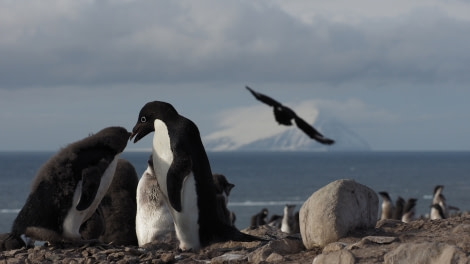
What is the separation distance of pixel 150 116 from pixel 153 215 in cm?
135

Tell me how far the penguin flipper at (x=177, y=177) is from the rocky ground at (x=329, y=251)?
1.92 feet

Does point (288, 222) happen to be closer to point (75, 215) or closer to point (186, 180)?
point (186, 180)

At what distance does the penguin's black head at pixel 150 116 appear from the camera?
995 centimetres

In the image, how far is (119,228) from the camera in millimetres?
11523

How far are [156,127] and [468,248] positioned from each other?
13.0 ft

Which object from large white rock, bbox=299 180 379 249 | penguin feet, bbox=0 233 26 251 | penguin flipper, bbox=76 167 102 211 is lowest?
penguin feet, bbox=0 233 26 251

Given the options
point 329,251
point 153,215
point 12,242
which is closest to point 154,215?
point 153,215

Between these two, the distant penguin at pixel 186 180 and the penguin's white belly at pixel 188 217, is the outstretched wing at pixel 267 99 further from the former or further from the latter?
the penguin's white belly at pixel 188 217

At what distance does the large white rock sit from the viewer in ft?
28.3

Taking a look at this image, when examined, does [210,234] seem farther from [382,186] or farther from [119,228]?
[382,186]

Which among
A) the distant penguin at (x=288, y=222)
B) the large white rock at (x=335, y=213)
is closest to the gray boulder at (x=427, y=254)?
the large white rock at (x=335, y=213)

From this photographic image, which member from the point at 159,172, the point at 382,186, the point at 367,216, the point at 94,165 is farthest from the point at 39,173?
the point at 382,186

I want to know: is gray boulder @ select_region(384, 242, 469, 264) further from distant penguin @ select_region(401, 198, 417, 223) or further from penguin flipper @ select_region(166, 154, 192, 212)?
distant penguin @ select_region(401, 198, 417, 223)

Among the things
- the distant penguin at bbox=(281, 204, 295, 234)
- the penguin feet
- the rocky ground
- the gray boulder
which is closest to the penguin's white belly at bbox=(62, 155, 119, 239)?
the rocky ground
